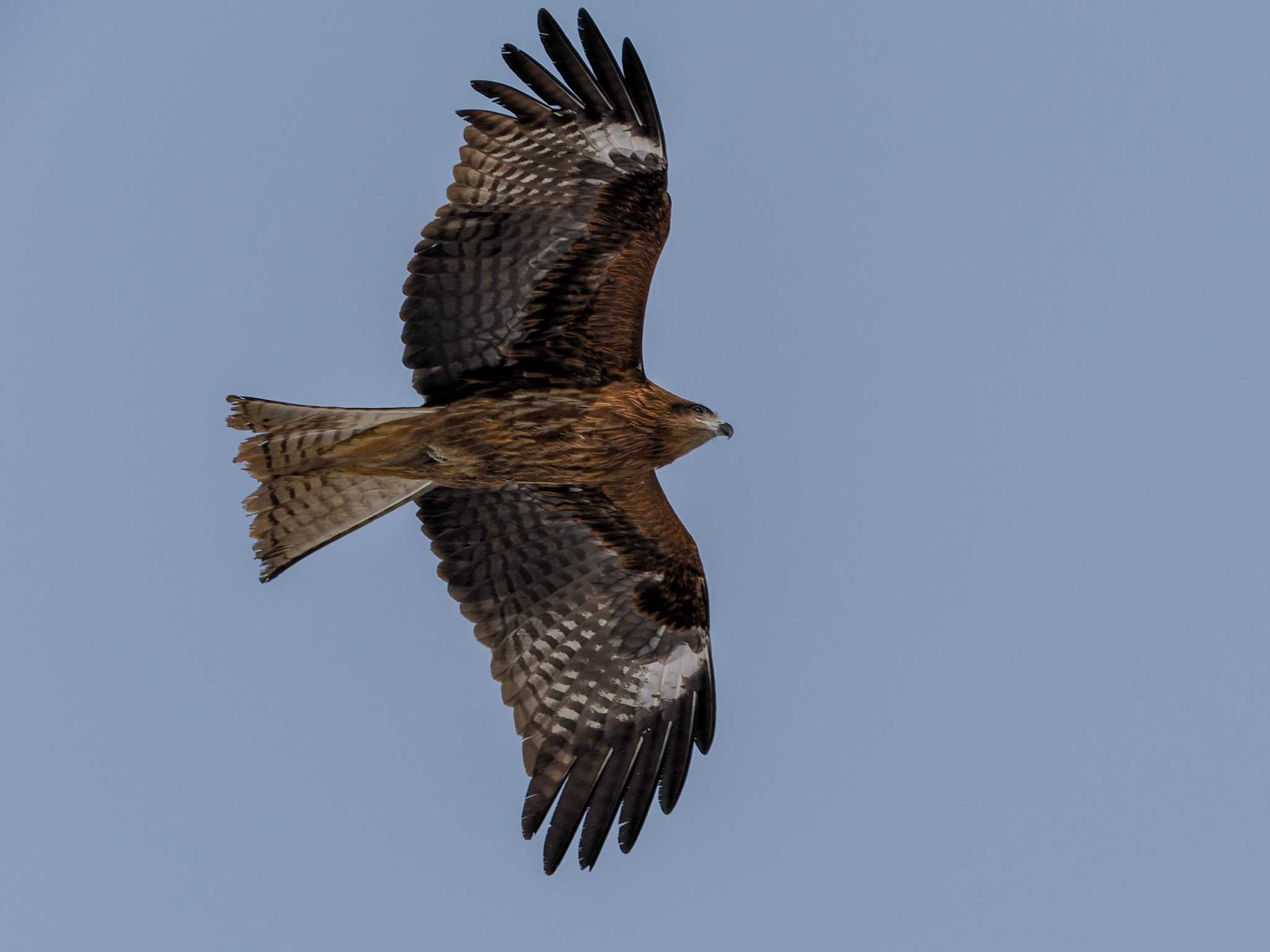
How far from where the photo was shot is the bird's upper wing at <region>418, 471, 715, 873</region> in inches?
405

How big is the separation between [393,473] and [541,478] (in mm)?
890

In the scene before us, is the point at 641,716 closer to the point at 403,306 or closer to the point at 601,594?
the point at 601,594

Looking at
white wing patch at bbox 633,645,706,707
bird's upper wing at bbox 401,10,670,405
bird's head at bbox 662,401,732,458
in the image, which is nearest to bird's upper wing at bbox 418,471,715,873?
white wing patch at bbox 633,645,706,707

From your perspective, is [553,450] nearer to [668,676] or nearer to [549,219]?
[549,219]

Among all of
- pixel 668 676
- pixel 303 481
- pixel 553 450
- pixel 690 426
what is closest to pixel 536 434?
pixel 553 450

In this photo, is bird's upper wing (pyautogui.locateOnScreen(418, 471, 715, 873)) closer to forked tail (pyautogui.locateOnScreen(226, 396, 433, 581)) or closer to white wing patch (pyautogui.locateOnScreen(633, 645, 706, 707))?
white wing patch (pyautogui.locateOnScreen(633, 645, 706, 707))

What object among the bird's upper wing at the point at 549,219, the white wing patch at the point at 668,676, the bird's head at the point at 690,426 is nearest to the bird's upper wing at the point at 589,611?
the white wing patch at the point at 668,676

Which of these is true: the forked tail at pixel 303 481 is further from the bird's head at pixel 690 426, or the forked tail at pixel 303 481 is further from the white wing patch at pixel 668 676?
the white wing patch at pixel 668 676

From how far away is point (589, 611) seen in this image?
10648mm

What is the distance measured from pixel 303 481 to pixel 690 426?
7.58 ft

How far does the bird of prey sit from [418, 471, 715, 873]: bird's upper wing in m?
0.01

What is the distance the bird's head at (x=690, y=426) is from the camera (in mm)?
9891

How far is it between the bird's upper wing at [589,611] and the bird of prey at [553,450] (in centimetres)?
1

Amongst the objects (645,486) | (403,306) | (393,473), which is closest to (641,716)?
(645,486)
